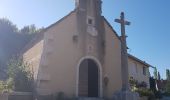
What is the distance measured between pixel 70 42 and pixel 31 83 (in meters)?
4.35

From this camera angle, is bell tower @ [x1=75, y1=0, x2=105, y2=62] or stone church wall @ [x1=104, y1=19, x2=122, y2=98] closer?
bell tower @ [x1=75, y1=0, x2=105, y2=62]

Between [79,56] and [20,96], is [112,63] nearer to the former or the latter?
[79,56]

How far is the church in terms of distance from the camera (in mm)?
19375

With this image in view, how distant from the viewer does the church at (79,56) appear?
19375mm

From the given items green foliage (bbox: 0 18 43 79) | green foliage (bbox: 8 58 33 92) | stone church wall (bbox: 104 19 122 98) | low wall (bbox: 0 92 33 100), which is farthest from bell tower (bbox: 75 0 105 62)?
green foliage (bbox: 0 18 43 79)

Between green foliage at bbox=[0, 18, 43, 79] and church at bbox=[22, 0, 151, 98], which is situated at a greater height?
green foliage at bbox=[0, 18, 43, 79]

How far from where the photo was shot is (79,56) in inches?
830

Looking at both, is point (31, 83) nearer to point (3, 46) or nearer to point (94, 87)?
point (94, 87)

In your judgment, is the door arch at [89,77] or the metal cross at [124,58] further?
the door arch at [89,77]

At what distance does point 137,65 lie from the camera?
36969 mm

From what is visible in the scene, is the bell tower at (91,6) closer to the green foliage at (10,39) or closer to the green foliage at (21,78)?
the green foliage at (21,78)

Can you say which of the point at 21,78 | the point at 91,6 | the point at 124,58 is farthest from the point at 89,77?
the point at 91,6

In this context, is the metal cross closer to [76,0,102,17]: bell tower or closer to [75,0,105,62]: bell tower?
[75,0,105,62]: bell tower

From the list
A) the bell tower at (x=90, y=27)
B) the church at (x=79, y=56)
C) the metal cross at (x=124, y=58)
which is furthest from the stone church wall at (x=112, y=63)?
the metal cross at (x=124, y=58)
